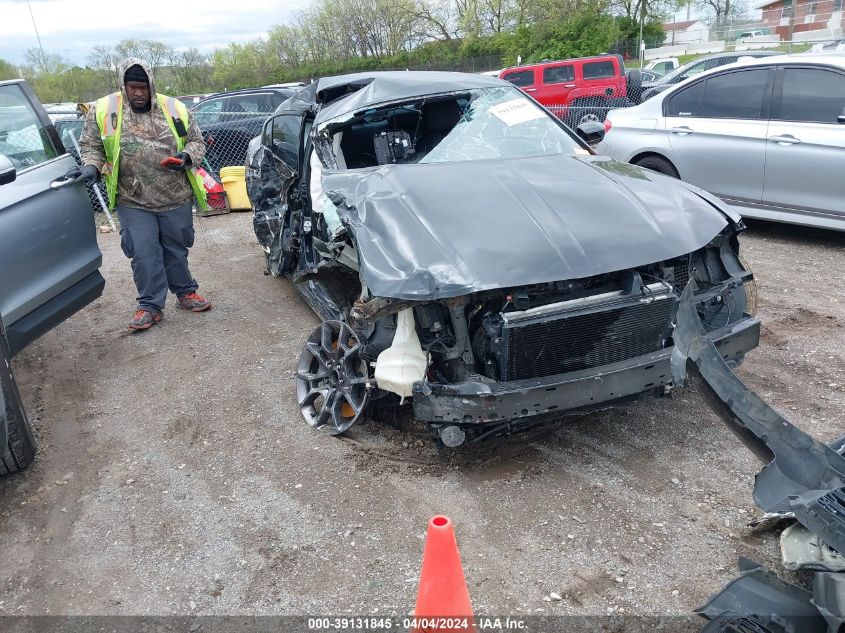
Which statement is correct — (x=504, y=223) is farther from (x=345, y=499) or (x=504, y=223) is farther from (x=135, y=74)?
(x=135, y=74)

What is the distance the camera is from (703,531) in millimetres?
2719

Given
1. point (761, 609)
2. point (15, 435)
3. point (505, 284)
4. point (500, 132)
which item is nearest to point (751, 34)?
point (500, 132)

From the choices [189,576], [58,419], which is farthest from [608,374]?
[58,419]

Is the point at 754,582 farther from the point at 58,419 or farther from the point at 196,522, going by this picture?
the point at 58,419

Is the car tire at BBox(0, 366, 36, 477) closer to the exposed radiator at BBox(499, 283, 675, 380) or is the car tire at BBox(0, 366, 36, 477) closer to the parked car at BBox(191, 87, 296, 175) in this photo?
the exposed radiator at BBox(499, 283, 675, 380)

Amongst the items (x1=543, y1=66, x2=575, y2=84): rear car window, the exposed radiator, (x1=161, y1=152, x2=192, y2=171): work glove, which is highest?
(x1=161, y1=152, x2=192, y2=171): work glove

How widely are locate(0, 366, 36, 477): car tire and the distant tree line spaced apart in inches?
1156

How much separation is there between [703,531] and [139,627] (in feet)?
7.30

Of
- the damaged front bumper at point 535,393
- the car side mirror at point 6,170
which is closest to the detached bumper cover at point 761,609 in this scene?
the damaged front bumper at point 535,393

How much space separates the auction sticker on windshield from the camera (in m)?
4.27

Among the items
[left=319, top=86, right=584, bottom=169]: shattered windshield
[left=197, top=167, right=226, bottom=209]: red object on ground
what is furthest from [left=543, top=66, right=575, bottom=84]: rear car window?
[left=319, top=86, right=584, bottom=169]: shattered windshield

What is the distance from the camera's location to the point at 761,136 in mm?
6129

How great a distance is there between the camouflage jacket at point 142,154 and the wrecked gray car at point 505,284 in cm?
161

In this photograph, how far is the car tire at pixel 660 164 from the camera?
6914mm
